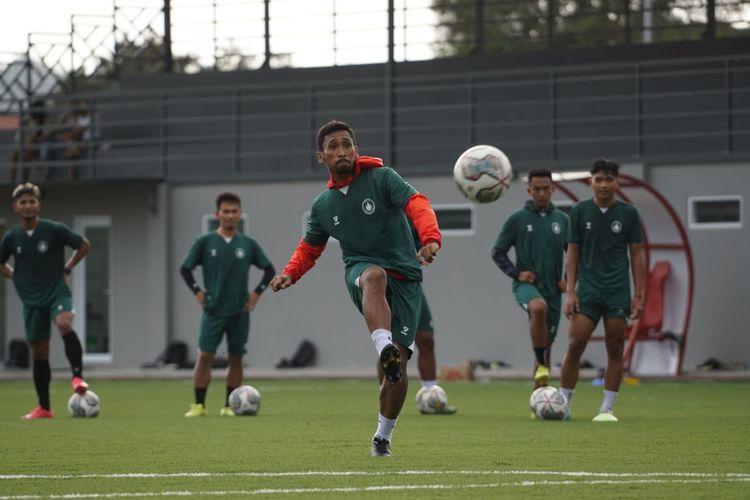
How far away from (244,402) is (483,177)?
3575 millimetres

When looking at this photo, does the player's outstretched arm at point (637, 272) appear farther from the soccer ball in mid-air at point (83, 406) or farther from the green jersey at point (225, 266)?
the soccer ball in mid-air at point (83, 406)

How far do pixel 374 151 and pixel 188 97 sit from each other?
4.43 metres

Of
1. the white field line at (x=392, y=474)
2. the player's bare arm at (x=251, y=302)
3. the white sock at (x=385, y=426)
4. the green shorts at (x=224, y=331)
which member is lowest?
the white field line at (x=392, y=474)

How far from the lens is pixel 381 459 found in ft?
30.2

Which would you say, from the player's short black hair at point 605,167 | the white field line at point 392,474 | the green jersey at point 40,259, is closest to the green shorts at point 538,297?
the player's short black hair at point 605,167

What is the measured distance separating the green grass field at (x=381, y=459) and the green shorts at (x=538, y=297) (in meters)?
0.92

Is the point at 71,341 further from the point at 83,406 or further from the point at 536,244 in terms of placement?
the point at 536,244

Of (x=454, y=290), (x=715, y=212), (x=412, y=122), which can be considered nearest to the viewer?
(x=715, y=212)

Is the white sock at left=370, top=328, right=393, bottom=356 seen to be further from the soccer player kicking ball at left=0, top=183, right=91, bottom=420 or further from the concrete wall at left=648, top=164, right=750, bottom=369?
the concrete wall at left=648, top=164, right=750, bottom=369

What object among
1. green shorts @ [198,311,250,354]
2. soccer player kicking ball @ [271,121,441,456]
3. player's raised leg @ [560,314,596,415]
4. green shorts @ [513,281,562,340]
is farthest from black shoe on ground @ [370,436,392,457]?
green shorts @ [198,311,250,354]

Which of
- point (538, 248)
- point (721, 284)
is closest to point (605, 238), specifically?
point (538, 248)

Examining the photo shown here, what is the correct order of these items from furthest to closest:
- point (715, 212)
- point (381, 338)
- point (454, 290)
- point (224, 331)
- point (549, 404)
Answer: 1. point (454, 290)
2. point (715, 212)
3. point (224, 331)
4. point (549, 404)
5. point (381, 338)

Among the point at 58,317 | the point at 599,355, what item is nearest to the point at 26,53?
the point at 599,355

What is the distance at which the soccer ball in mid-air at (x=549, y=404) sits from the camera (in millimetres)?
13156
